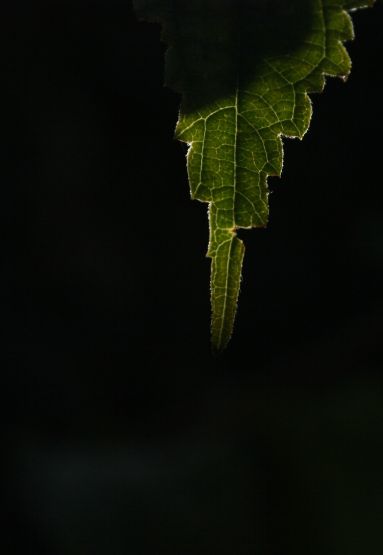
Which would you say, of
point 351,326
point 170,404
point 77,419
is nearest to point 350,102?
point 351,326

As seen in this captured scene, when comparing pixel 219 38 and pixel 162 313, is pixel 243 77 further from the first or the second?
pixel 162 313

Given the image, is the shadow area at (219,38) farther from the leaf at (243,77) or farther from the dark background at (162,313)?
the dark background at (162,313)

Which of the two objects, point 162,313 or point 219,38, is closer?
point 219,38

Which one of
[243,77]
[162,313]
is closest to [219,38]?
[243,77]

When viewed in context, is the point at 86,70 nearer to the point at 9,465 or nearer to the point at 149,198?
the point at 149,198

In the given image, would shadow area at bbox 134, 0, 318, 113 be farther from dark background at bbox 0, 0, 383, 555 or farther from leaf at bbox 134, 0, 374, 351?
dark background at bbox 0, 0, 383, 555
